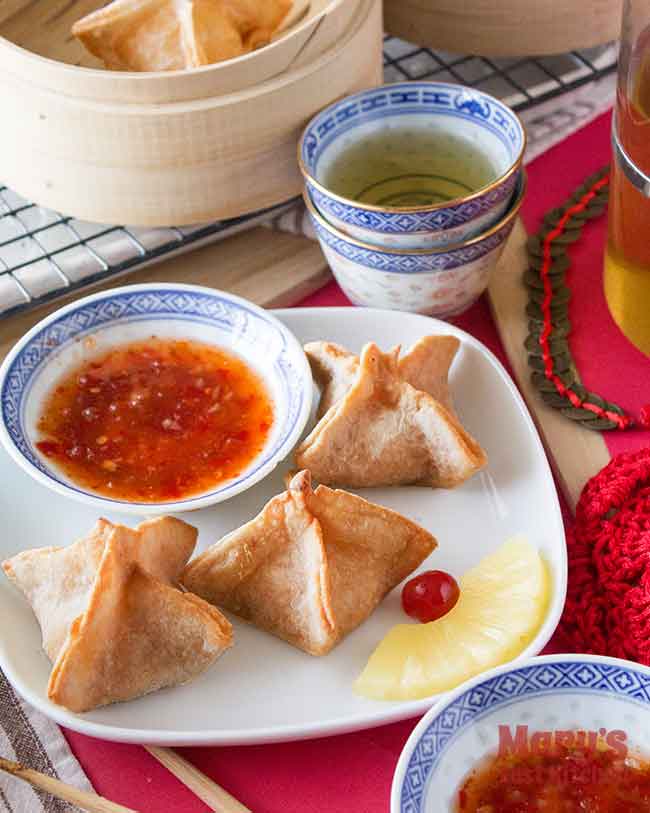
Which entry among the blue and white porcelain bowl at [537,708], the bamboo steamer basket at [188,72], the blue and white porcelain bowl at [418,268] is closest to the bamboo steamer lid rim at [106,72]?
the bamboo steamer basket at [188,72]

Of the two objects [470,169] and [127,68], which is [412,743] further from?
[127,68]

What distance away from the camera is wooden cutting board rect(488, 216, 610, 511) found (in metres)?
2.93

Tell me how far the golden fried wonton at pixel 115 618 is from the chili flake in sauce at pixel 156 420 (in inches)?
10.5

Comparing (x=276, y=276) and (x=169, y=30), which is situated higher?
(x=169, y=30)

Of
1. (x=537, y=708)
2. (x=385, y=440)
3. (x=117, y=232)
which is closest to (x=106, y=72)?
(x=117, y=232)

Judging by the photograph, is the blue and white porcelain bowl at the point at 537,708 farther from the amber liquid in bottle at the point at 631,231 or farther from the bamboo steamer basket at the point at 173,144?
the bamboo steamer basket at the point at 173,144

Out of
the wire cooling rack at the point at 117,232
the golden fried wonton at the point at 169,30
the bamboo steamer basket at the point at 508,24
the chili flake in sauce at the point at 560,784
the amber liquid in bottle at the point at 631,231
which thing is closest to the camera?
the chili flake in sauce at the point at 560,784

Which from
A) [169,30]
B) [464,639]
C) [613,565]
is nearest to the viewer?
[464,639]

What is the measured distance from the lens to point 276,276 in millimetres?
3496

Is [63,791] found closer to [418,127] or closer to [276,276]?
[276,276]

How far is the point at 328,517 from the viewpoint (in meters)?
2.53

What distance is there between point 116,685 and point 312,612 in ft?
1.29

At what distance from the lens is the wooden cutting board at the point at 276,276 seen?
3.32m

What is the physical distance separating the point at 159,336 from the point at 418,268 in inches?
25.9
